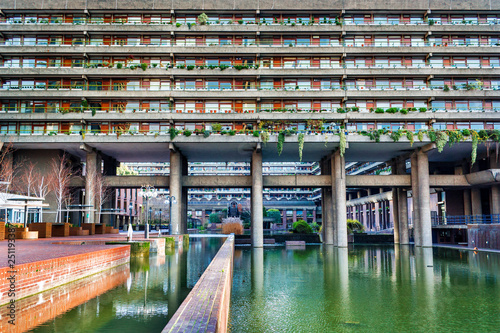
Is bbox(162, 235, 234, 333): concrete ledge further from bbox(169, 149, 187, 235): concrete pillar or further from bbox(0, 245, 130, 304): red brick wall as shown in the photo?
bbox(169, 149, 187, 235): concrete pillar

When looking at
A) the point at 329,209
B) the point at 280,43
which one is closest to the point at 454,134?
the point at 329,209

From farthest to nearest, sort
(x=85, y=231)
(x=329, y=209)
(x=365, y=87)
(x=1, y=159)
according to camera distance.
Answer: (x=329, y=209)
(x=365, y=87)
(x=1, y=159)
(x=85, y=231)

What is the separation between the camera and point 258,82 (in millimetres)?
46344

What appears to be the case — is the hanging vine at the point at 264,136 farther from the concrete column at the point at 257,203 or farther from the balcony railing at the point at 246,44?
the balcony railing at the point at 246,44

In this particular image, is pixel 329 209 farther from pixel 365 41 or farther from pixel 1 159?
pixel 1 159

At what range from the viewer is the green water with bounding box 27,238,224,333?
9234 millimetres

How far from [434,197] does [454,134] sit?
75.9 ft

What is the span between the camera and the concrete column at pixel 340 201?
44.6 metres

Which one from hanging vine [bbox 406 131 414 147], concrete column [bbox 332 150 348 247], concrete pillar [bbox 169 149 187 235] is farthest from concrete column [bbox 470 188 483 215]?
concrete pillar [bbox 169 149 187 235]

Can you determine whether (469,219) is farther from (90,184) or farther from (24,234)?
(24,234)

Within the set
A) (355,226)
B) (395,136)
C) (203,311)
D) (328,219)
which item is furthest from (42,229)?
(355,226)

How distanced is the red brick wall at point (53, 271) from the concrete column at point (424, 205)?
121 ft

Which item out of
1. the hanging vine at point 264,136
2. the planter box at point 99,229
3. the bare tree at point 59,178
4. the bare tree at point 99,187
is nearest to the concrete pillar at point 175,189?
the planter box at point 99,229

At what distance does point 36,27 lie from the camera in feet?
145
